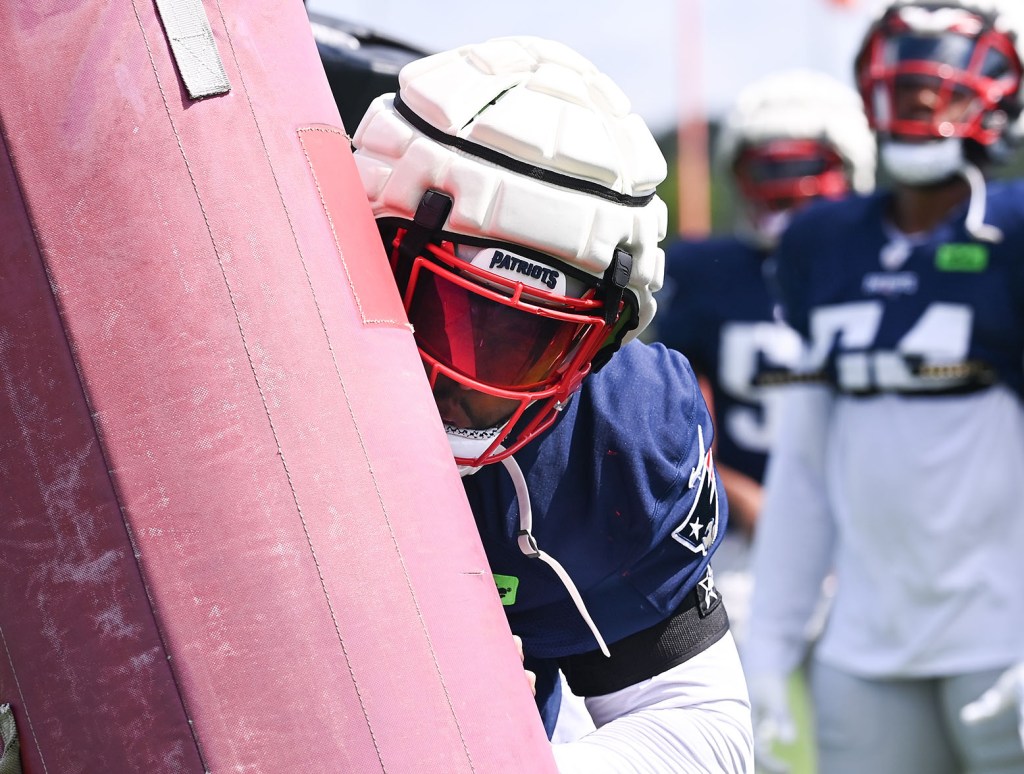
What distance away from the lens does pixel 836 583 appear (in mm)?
3883

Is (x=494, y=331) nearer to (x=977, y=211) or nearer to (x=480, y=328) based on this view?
(x=480, y=328)

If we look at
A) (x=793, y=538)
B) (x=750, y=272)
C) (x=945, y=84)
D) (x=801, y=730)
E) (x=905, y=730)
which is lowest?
(x=801, y=730)

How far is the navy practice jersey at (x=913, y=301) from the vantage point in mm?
3512

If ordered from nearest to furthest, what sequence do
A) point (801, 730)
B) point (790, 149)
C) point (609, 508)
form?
point (609, 508) < point (801, 730) < point (790, 149)

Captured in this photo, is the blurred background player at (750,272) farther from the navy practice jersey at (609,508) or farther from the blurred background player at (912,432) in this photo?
the navy practice jersey at (609,508)

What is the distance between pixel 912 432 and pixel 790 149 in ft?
6.28

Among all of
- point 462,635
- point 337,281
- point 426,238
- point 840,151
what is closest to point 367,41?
point 426,238

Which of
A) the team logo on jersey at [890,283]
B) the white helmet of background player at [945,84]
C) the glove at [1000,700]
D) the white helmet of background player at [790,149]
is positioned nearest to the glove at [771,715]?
the glove at [1000,700]

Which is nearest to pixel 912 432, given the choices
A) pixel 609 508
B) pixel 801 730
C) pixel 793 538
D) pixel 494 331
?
pixel 793 538

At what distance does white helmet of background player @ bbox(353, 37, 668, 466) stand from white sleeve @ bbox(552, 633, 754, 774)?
355 mm

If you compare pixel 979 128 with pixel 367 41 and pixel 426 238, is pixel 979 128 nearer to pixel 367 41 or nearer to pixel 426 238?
pixel 367 41

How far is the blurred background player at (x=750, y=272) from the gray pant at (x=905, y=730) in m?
1.27

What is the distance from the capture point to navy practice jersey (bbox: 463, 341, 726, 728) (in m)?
1.92

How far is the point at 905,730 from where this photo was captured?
11.6 feet
